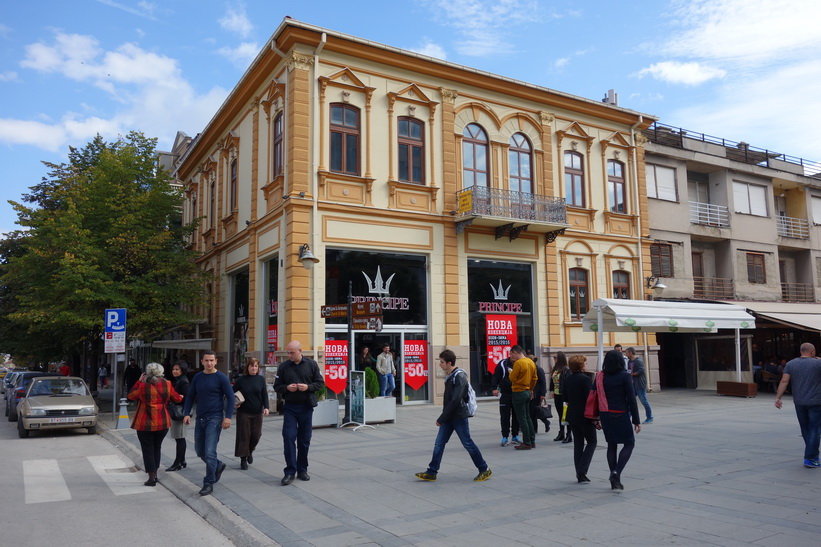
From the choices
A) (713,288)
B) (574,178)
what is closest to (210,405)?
(574,178)

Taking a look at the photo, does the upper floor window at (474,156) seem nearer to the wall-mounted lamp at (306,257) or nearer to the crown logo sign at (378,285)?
the crown logo sign at (378,285)

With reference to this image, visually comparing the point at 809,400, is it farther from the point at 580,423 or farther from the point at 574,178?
the point at 574,178

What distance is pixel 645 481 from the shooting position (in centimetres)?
819

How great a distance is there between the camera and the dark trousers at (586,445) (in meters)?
8.01

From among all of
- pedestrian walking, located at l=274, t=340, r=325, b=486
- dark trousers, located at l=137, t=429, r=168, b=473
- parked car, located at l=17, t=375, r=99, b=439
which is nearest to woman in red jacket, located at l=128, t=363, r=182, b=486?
dark trousers, located at l=137, t=429, r=168, b=473

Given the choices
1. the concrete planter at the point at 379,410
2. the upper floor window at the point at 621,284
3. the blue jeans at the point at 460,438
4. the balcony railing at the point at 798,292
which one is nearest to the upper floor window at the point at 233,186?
the concrete planter at the point at 379,410

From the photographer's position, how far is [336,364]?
59.1ft

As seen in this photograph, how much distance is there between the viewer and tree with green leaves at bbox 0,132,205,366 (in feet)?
62.6

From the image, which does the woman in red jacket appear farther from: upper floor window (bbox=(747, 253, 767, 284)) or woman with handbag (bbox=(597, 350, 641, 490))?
upper floor window (bbox=(747, 253, 767, 284))

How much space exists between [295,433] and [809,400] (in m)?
7.14

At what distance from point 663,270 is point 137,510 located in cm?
2338

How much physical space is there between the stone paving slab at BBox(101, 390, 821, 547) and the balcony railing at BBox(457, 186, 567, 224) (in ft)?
29.6

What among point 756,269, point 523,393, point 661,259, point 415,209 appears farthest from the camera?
point 756,269

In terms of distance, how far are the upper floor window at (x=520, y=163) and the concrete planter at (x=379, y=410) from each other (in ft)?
31.9
